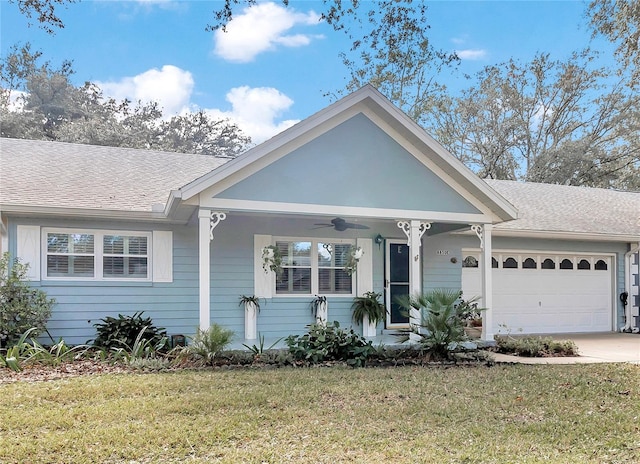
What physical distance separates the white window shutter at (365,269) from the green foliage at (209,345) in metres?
3.90

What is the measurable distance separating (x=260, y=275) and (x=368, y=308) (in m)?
2.32

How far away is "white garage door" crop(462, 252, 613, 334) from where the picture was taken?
1222cm

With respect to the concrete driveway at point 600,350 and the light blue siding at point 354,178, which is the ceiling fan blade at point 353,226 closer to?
the light blue siding at point 354,178

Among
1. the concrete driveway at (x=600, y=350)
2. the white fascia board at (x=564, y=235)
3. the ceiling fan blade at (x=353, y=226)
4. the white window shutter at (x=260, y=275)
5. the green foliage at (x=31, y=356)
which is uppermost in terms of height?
the ceiling fan blade at (x=353, y=226)

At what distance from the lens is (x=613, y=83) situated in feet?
82.6

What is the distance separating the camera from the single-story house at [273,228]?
8648 mm

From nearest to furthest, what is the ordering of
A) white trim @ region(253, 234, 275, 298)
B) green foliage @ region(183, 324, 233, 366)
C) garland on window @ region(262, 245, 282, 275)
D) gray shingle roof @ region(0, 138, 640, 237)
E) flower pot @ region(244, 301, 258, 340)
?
green foliage @ region(183, 324, 233, 366) → gray shingle roof @ region(0, 138, 640, 237) → garland on window @ region(262, 245, 282, 275) → flower pot @ region(244, 301, 258, 340) → white trim @ region(253, 234, 275, 298)

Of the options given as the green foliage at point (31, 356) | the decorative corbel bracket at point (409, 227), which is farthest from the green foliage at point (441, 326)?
the green foliage at point (31, 356)

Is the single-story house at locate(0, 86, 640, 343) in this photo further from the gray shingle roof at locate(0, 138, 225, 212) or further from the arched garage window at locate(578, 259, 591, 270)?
the arched garage window at locate(578, 259, 591, 270)

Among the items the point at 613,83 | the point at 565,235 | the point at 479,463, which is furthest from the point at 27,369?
the point at 613,83

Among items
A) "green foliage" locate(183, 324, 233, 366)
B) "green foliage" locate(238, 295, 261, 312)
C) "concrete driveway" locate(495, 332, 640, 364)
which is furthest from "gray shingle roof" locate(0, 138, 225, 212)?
"concrete driveway" locate(495, 332, 640, 364)

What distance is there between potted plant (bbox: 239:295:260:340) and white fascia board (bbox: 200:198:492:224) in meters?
2.34

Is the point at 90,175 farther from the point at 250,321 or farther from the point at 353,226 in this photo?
the point at 353,226

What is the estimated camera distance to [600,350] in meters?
9.73
